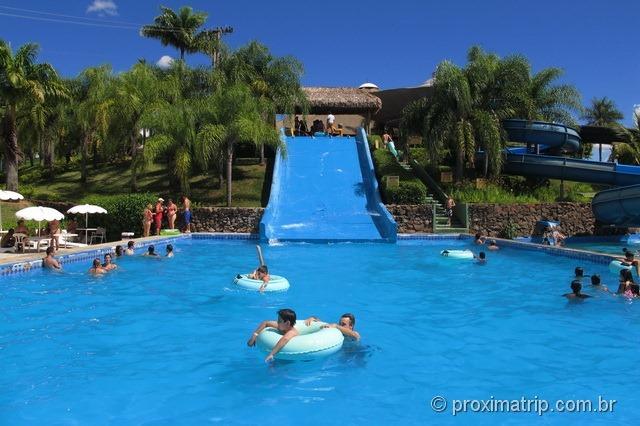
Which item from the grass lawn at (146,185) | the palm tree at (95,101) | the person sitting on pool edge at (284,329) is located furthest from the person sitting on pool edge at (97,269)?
the palm tree at (95,101)

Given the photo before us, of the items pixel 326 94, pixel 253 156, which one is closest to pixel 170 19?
pixel 326 94

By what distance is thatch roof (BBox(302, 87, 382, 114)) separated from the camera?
34.9 metres

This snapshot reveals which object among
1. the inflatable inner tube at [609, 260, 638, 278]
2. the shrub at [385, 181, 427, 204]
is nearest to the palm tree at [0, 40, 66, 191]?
the shrub at [385, 181, 427, 204]

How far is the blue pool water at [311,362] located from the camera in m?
5.66

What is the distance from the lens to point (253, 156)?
30328 mm

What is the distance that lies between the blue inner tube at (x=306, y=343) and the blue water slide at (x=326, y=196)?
12.3m

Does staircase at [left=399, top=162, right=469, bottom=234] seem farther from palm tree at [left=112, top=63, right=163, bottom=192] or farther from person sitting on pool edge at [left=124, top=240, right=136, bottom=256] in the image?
palm tree at [left=112, top=63, right=163, bottom=192]

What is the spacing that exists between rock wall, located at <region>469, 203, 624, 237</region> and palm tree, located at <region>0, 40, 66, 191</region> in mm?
19169

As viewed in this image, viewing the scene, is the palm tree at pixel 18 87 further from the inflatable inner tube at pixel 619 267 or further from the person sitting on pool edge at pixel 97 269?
the inflatable inner tube at pixel 619 267

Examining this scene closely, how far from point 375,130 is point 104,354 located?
35051mm

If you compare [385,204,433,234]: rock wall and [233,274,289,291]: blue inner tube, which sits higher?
[385,204,433,234]: rock wall

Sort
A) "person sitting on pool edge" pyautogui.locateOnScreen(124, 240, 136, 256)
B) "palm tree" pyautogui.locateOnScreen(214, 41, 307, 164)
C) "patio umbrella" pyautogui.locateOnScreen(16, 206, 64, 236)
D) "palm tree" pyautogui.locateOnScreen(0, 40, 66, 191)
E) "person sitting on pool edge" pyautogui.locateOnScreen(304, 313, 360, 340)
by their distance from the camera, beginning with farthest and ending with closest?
"palm tree" pyautogui.locateOnScreen(214, 41, 307, 164), "palm tree" pyautogui.locateOnScreen(0, 40, 66, 191), "person sitting on pool edge" pyautogui.locateOnScreen(124, 240, 136, 256), "patio umbrella" pyautogui.locateOnScreen(16, 206, 64, 236), "person sitting on pool edge" pyautogui.locateOnScreen(304, 313, 360, 340)

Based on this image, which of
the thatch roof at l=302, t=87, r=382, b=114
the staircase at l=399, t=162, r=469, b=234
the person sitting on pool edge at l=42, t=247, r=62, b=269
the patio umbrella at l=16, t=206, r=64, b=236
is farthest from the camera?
the thatch roof at l=302, t=87, r=382, b=114

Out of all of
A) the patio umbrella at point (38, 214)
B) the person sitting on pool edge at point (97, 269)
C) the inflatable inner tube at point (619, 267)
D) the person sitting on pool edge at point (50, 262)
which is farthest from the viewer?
the patio umbrella at point (38, 214)
